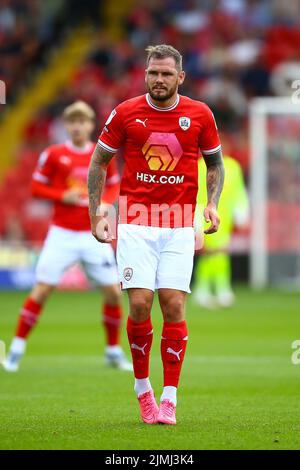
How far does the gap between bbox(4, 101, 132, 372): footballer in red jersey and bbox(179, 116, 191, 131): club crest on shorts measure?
12.0 ft

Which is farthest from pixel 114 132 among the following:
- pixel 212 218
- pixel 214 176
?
pixel 212 218

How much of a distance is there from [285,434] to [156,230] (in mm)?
1615

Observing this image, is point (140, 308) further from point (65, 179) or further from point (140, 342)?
point (65, 179)

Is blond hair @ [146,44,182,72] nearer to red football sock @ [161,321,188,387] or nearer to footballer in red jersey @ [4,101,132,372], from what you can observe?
red football sock @ [161,321,188,387]

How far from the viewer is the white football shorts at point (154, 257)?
7566mm

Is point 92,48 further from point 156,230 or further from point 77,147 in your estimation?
point 156,230

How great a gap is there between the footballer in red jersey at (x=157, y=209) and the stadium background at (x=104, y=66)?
45.8 feet

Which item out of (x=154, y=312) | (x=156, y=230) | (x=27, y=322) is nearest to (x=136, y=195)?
(x=156, y=230)

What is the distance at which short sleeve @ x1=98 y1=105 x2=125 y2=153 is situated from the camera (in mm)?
7602

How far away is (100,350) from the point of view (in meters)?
13.1

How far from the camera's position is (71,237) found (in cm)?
1141

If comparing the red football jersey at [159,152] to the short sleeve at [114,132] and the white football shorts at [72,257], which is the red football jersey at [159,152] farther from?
the white football shorts at [72,257]

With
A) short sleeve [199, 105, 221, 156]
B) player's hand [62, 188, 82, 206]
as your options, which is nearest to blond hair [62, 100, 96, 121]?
player's hand [62, 188, 82, 206]

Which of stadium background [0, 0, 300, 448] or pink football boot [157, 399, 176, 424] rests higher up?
stadium background [0, 0, 300, 448]
